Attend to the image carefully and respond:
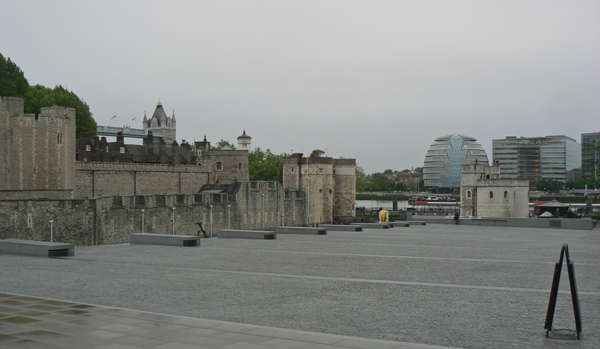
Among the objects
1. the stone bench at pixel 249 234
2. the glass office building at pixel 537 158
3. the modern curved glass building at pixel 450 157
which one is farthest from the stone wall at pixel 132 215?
the modern curved glass building at pixel 450 157

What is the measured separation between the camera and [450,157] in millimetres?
174375

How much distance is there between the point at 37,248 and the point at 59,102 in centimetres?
4166

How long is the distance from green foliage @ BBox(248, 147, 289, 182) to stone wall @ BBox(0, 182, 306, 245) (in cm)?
3476

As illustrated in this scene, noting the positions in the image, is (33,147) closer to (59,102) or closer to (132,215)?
(132,215)

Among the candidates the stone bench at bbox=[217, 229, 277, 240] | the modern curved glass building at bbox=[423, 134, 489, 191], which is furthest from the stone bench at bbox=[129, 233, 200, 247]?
the modern curved glass building at bbox=[423, 134, 489, 191]

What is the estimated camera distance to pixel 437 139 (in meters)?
181

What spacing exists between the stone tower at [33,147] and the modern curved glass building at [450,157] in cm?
14598

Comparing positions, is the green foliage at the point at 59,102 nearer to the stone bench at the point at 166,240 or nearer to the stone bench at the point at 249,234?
the stone bench at the point at 249,234

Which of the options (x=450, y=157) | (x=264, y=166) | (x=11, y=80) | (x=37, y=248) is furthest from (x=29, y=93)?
(x=450, y=157)

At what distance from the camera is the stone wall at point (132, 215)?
24.6 m

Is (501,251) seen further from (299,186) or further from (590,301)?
(299,186)

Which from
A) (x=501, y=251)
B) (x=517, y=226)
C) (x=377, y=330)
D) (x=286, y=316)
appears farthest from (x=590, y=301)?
(x=517, y=226)

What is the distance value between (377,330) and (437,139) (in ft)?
586

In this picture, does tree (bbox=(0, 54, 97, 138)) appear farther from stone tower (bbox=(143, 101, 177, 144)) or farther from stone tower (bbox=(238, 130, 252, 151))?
stone tower (bbox=(143, 101, 177, 144))
